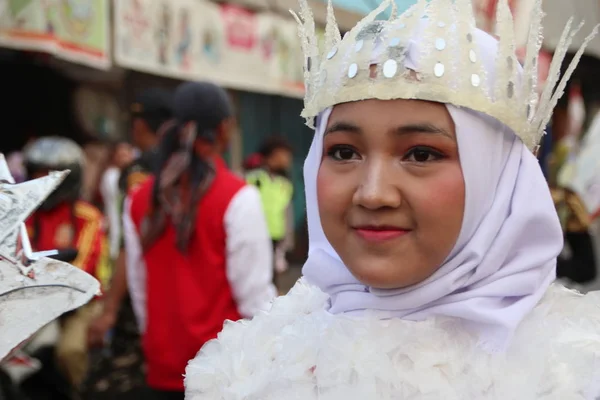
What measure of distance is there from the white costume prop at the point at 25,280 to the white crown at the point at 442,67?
59cm

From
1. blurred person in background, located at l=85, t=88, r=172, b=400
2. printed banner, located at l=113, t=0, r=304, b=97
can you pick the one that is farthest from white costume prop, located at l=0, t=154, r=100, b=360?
printed banner, located at l=113, t=0, r=304, b=97

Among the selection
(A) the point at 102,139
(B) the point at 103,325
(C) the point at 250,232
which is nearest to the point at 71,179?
(B) the point at 103,325

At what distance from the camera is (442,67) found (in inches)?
53.1

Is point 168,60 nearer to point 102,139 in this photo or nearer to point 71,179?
point 102,139

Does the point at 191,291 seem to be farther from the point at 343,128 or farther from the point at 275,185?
the point at 275,185

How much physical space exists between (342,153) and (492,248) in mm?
345

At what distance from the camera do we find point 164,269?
307 cm

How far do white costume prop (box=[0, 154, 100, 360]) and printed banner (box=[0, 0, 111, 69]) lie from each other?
4.04 metres

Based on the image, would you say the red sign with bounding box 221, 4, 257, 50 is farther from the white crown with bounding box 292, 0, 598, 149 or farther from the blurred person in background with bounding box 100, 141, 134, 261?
the white crown with bounding box 292, 0, 598, 149

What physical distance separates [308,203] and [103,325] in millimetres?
2157

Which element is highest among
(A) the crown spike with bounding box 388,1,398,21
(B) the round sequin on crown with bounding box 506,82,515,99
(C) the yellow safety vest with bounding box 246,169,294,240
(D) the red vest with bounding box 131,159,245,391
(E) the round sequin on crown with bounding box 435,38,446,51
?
(A) the crown spike with bounding box 388,1,398,21

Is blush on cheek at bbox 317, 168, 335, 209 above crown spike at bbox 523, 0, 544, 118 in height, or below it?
below

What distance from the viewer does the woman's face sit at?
131 centimetres

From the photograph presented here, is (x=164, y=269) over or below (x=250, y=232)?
below
